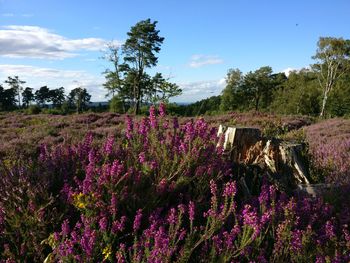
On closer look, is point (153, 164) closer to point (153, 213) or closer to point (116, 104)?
point (153, 213)

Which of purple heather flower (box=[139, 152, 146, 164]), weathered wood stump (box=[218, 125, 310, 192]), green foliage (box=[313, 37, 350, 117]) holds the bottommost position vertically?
weathered wood stump (box=[218, 125, 310, 192])

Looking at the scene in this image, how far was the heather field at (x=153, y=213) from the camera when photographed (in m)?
2.88

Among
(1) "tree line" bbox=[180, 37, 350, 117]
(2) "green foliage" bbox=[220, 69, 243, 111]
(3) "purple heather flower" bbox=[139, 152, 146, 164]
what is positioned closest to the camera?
(3) "purple heather flower" bbox=[139, 152, 146, 164]

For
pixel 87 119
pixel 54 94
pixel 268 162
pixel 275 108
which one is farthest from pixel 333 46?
pixel 54 94

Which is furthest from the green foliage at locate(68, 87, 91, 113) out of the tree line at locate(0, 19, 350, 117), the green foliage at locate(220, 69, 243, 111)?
the green foliage at locate(220, 69, 243, 111)

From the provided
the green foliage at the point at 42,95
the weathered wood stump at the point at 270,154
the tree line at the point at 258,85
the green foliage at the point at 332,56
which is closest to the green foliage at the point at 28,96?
the green foliage at the point at 42,95

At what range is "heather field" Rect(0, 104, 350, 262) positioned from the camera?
2877 millimetres

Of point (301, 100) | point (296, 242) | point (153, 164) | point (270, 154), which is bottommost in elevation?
point (296, 242)

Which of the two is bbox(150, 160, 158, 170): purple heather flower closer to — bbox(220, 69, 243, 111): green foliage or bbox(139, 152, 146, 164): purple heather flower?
bbox(139, 152, 146, 164): purple heather flower

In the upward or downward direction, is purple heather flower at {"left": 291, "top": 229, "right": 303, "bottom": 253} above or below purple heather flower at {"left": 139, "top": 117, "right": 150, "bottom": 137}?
below

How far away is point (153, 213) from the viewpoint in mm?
3326

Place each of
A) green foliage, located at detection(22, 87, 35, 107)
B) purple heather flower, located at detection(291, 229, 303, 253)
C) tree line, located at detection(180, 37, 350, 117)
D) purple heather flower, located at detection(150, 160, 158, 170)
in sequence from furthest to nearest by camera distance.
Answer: green foliage, located at detection(22, 87, 35, 107)
tree line, located at detection(180, 37, 350, 117)
purple heather flower, located at detection(150, 160, 158, 170)
purple heather flower, located at detection(291, 229, 303, 253)

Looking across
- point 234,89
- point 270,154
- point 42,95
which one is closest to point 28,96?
point 42,95

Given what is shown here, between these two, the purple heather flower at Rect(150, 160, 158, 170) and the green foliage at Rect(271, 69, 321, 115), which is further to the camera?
the green foliage at Rect(271, 69, 321, 115)
